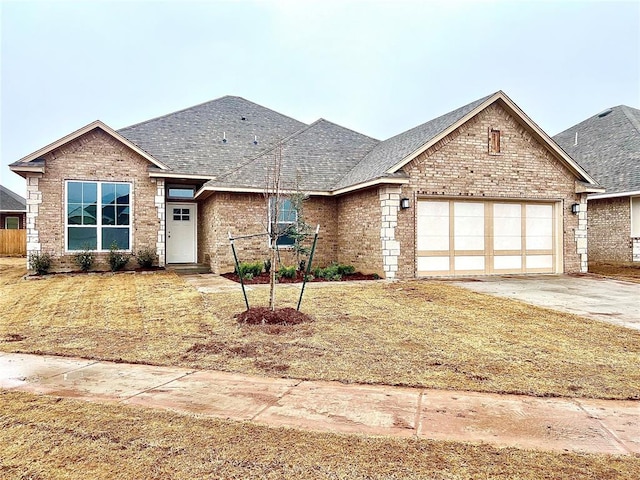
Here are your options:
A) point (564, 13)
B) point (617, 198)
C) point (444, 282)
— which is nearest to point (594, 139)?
point (617, 198)

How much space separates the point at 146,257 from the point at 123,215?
1637mm

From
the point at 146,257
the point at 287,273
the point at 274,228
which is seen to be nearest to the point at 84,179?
the point at 146,257

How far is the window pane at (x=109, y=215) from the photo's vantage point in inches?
598

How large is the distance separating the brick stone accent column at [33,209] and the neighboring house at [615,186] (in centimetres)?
2043

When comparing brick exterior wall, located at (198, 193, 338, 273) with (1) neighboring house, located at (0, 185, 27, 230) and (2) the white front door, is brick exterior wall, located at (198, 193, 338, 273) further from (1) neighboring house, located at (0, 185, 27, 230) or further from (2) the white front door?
(1) neighboring house, located at (0, 185, 27, 230)

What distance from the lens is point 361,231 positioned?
14.5 m

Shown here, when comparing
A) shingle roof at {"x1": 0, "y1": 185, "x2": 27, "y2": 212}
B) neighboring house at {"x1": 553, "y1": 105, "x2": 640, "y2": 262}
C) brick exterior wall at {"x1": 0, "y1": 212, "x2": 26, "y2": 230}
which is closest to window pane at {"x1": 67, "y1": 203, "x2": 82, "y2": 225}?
neighboring house at {"x1": 553, "y1": 105, "x2": 640, "y2": 262}

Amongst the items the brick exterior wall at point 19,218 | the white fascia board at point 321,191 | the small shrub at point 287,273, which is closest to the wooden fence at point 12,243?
the brick exterior wall at point 19,218

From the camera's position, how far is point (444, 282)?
12656 millimetres

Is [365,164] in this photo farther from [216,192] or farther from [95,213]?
[95,213]

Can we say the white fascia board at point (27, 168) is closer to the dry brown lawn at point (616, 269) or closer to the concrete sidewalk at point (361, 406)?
the concrete sidewalk at point (361, 406)

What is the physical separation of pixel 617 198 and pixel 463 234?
8897 mm

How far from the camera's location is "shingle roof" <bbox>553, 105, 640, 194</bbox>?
1847 centimetres

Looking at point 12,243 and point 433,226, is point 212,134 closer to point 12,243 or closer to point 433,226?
point 433,226
